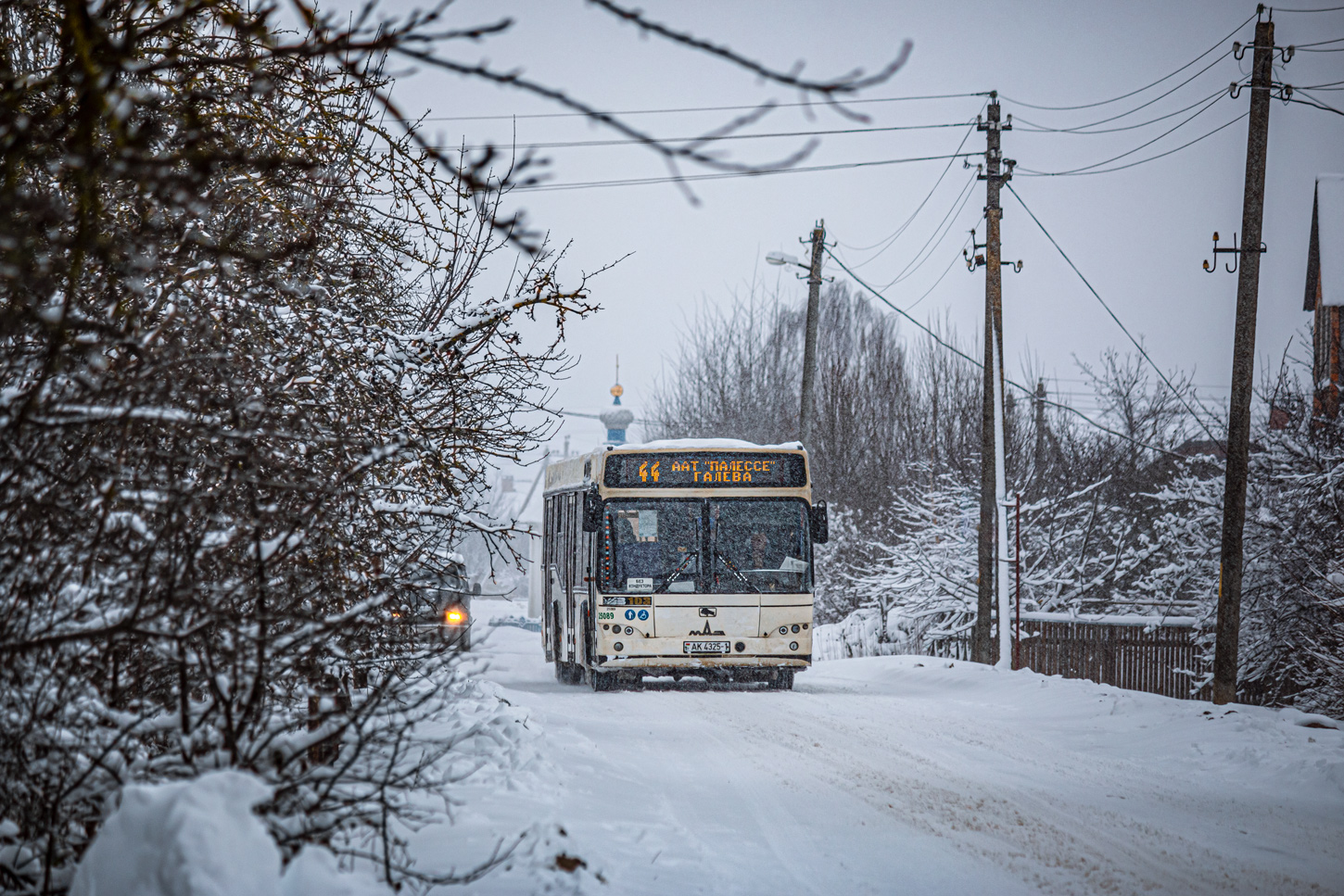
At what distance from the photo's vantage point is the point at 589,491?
672 inches

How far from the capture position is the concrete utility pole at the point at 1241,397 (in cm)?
1538

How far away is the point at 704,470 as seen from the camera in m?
17.1

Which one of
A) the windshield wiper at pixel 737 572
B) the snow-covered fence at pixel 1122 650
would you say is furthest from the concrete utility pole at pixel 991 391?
the windshield wiper at pixel 737 572

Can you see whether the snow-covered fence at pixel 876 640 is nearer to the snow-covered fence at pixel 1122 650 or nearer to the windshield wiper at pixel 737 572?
the snow-covered fence at pixel 1122 650

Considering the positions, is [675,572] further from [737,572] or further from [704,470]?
[704,470]

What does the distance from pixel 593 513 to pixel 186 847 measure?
43.5 feet

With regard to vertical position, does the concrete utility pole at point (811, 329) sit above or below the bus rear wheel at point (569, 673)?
above

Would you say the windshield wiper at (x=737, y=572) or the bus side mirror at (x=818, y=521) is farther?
the windshield wiper at (x=737, y=572)

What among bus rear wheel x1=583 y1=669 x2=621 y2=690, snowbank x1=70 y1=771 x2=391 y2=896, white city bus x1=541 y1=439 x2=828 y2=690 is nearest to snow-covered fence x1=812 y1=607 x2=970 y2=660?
bus rear wheel x1=583 y1=669 x2=621 y2=690

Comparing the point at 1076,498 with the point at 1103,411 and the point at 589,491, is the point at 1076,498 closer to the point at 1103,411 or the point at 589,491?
the point at 1103,411

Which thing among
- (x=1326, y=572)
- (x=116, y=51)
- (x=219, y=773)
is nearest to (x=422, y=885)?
(x=219, y=773)

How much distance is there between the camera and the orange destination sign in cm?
1694

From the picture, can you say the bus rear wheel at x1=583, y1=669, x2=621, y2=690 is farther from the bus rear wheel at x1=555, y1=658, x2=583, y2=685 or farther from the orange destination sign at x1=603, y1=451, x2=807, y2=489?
the orange destination sign at x1=603, y1=451, x2=807, y2=489

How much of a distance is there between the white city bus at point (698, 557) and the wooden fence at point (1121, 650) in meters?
6.85
